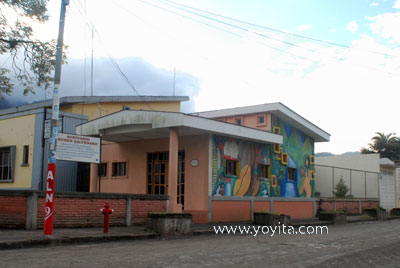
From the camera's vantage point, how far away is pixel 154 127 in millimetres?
16719

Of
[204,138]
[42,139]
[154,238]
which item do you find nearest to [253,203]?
[204,138]

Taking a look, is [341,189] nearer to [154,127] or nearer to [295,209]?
[295,209]

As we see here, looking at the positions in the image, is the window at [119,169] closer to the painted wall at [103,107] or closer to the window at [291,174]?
the painted wall at [103,107]

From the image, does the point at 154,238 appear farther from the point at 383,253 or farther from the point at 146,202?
the point at 383,253

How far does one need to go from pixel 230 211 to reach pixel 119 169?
6116 mm

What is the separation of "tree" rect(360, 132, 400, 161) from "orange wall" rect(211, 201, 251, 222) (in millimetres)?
44939

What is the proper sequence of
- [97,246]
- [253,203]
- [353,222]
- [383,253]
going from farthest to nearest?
1. [353,222]
2. [253,203]
3. [97,246]
4. [383,253]

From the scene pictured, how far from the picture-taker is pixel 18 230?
41.0ft

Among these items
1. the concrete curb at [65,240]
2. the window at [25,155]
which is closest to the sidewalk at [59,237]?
the concrete curb at [65,240]

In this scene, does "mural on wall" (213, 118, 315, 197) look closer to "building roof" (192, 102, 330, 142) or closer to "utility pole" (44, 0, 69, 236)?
"building roof" (192, 102, 330, 142)

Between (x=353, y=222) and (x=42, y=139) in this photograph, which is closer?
(x=42, y=139)

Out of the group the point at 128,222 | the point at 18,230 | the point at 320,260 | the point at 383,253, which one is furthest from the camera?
the point at 128,222

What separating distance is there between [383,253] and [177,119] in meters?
8.60

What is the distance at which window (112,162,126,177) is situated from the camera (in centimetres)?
2123
